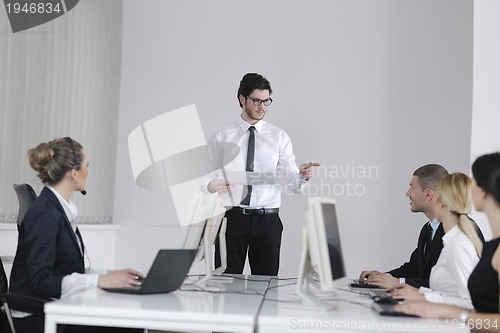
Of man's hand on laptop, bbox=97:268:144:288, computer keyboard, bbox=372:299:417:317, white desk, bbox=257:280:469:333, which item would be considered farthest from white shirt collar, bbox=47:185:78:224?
computer keyboard, bbox=372:299:417:317

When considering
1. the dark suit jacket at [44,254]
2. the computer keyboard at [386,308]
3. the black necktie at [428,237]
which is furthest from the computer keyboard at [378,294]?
the dark suit jacket at [44,254]

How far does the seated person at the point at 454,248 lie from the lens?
2.39 meters

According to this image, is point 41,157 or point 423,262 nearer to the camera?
point 41,157

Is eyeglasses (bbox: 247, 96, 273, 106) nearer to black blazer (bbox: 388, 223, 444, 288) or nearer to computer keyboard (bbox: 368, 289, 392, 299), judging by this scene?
black blazer (bbox: 388, 223, 444, 288)

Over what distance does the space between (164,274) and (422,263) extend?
5.24ft

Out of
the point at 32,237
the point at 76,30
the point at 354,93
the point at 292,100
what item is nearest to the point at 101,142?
the point at 76,30

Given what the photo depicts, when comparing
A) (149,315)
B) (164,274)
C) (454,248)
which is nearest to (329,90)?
(454,248)

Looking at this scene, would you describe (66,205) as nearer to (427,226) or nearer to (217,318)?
(217,318)

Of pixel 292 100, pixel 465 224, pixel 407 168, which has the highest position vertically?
pixel 292 100

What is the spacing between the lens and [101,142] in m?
5.15

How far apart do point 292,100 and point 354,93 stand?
505 mm

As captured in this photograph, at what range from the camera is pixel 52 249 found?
7.67ft

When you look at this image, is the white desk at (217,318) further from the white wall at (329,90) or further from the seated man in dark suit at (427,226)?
the white wall at (329,90)

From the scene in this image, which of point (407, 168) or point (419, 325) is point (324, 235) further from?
point (407, 168)
